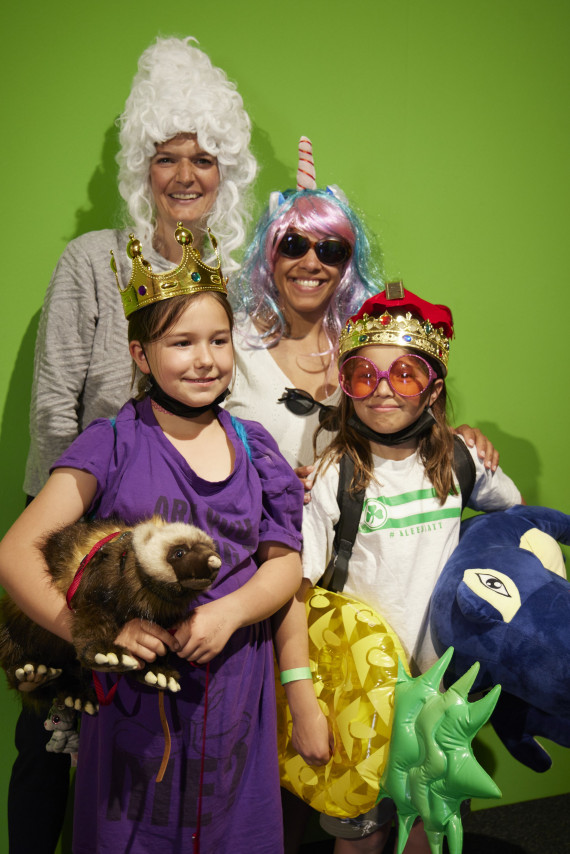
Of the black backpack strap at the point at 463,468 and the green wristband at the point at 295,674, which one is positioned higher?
the black backpack strap at the point at 463,468

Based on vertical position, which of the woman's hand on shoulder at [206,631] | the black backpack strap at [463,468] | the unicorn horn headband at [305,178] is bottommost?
the woman's hand on shoulder at [206,631]

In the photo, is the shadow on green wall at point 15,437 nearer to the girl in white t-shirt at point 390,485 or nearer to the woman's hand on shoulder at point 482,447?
the girl in white t-shirt at point 390,485

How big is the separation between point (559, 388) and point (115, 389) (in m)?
1.82

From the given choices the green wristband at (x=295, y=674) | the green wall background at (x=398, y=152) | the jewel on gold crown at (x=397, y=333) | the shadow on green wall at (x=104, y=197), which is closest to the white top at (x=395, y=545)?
the green wristband at (x=295, y=674)

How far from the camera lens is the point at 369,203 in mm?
2705

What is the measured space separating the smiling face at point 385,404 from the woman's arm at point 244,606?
426 millimetres

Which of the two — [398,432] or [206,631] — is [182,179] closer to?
[398,432]

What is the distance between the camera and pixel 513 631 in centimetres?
170

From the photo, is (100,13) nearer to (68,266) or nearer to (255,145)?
(255,145)

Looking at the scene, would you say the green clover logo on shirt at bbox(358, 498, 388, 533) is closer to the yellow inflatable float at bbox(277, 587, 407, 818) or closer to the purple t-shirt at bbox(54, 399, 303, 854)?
the yellow inflatable float at bbox(277, 587, 407, 818)

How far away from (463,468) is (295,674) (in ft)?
2.40

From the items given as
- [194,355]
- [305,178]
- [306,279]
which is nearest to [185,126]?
[305,178]

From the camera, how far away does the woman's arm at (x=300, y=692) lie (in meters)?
1.69

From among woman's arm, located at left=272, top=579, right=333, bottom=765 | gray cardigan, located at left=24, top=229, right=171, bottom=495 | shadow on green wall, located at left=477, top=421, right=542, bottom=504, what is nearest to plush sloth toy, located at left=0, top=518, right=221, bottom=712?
woman's arm, located at left=272, top=579, right=333, bottom=765
